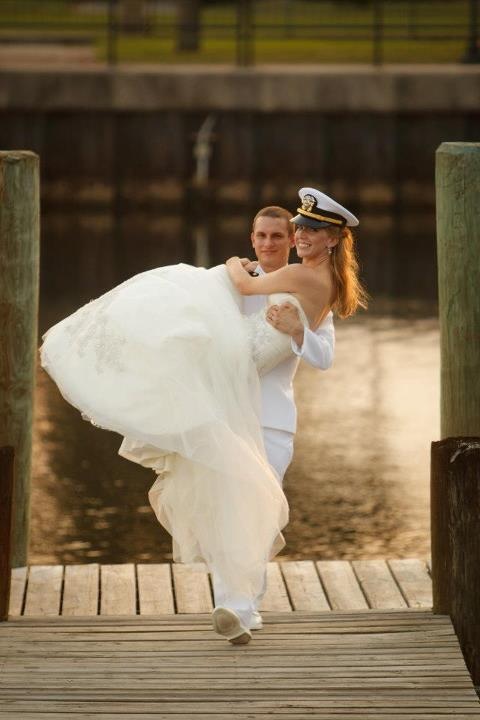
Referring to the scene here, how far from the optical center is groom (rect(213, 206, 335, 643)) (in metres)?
6.18

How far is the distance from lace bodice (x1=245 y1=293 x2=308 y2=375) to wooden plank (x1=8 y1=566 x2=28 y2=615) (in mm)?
1606

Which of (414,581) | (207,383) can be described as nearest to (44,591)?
(414,581)

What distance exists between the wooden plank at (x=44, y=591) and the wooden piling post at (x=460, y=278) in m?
1.74

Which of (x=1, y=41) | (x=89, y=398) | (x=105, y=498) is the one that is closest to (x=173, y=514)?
(x=89, y=398)

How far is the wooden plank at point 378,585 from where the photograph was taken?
718cm

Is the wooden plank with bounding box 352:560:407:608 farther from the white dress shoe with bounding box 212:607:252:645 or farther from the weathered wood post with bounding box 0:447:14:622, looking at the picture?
the weathered wood post with bounding box 0:447:14:622

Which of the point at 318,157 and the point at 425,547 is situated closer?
the point at 425,547

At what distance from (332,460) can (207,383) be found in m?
6.19

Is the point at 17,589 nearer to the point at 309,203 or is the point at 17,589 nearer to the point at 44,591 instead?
the point at 44,591

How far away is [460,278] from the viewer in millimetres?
6703

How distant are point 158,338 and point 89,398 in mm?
309

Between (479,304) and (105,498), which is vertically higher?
(479,304)

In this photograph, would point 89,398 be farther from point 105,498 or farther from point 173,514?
point 105,498

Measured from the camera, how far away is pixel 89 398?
6137 millimetres
